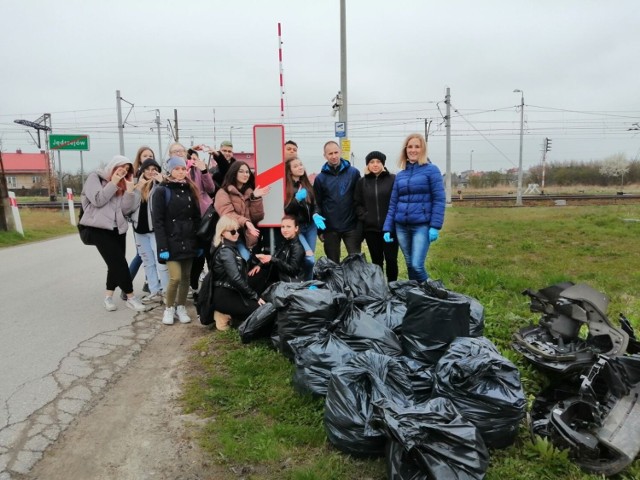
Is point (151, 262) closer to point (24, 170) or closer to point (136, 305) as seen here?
point (136, 305)

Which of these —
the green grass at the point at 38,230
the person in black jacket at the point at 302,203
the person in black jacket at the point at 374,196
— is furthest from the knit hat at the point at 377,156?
the green grass at the point at 38,230

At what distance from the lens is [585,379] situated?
2744 millimetres

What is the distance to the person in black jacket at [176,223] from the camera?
490 cm

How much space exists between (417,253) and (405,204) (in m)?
0.54

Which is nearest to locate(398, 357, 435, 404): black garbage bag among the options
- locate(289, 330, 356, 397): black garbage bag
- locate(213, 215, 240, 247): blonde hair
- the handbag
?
locate(289, 330, 356, 397): black garbage bag

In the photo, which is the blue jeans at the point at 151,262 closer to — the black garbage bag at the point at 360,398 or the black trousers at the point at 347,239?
the black trousers at the point at 347,239

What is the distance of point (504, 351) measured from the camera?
3.86m

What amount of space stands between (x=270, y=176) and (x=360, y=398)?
9.48 feet

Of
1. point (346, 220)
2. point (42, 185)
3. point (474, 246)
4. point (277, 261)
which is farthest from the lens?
point (42, 185)

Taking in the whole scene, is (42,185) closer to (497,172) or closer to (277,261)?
(497,172)

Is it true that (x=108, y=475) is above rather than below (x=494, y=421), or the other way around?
below

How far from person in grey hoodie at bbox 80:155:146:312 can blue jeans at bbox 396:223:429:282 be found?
315 centimetres

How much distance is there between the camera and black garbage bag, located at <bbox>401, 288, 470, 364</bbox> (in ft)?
10.1

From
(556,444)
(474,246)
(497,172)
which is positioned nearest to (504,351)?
(556,444)
